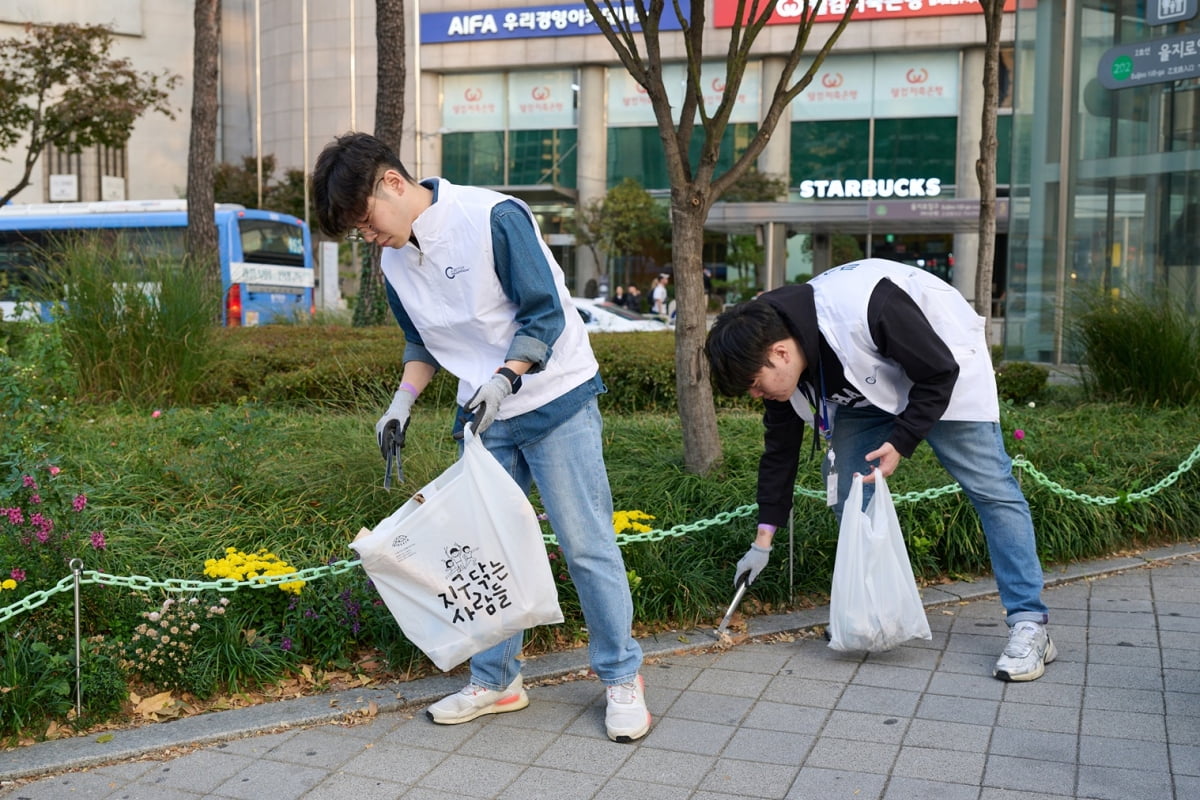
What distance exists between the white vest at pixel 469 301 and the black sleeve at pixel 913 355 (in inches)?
33.8

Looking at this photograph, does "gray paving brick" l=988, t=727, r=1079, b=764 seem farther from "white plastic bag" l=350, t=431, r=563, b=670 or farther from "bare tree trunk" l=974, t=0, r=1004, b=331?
"bare tree trunk" l=974, t=0, r=1004, b=331

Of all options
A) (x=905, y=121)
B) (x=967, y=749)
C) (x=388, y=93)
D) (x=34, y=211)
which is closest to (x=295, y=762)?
(x=967, y=749)

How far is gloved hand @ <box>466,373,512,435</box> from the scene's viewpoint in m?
3.13

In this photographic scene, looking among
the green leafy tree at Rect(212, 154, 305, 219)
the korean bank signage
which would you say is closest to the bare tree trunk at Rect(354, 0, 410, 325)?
the korean bank signage

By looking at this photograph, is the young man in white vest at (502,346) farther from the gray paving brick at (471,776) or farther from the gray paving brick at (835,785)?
the gray paving brick at (835,785)

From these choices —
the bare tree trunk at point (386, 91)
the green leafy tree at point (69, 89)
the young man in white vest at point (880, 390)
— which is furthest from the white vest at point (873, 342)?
the green leafy tree at point (69, 89)

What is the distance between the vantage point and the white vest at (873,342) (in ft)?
12.0

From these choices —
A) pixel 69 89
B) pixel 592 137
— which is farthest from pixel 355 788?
pixel 592 137

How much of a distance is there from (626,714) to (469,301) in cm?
124

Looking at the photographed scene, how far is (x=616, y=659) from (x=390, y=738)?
2.27 feet

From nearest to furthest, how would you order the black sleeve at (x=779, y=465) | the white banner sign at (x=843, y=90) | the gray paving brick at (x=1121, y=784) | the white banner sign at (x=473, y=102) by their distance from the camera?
the gray paving brick at (x=1121, y=784) → the black sleeve at (x=779, y=465) → the white banner sign at (x=843, y=90) → the white banner sign at (x=473, y=102)

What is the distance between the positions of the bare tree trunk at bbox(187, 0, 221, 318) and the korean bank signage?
2605 centimetres

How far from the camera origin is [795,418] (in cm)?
409

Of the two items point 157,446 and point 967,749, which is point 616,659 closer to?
point 967,749
